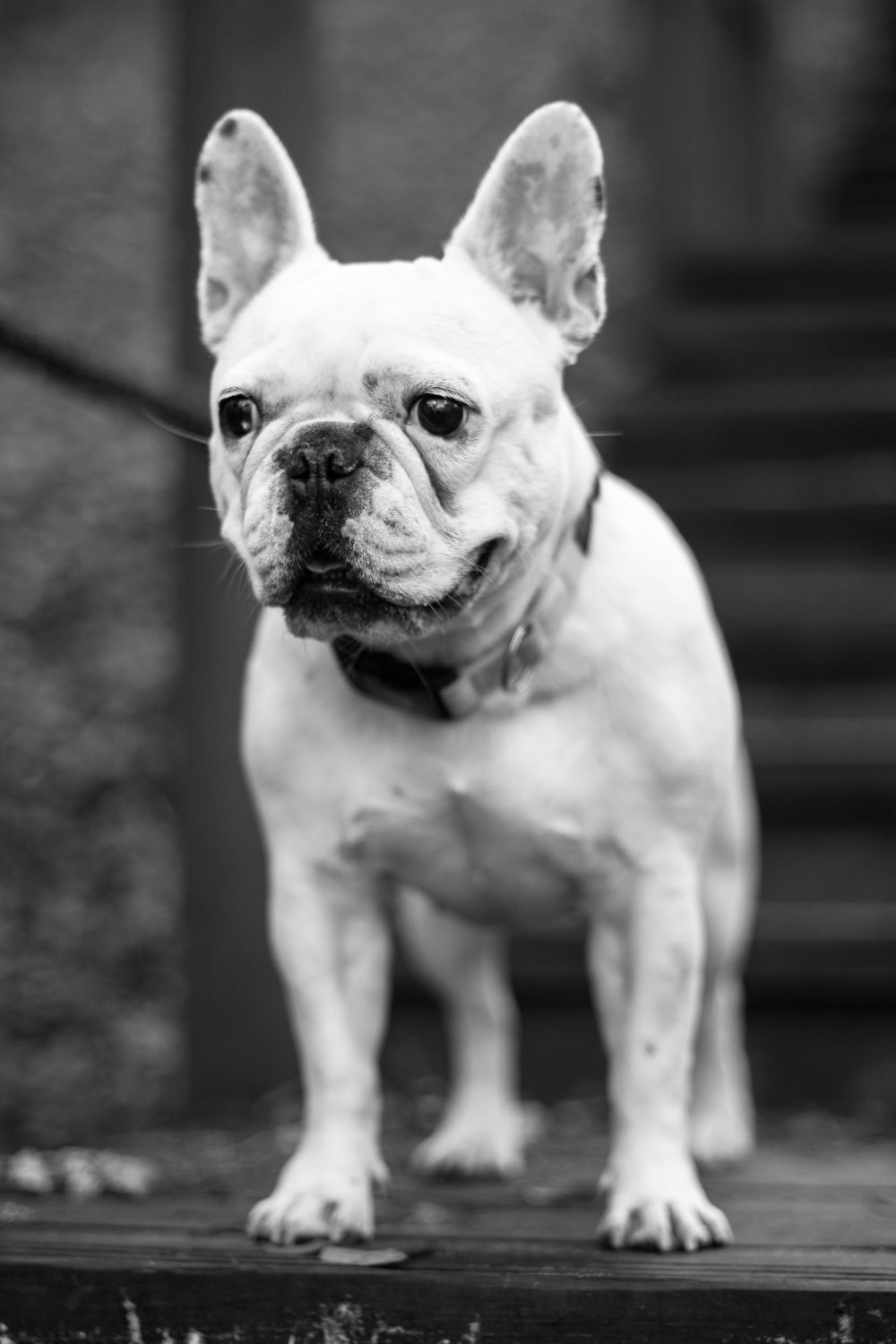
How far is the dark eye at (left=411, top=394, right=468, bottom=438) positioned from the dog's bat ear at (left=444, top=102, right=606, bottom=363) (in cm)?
23

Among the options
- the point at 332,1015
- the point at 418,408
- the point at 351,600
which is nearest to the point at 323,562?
the point at 351,600

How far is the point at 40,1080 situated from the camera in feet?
10.2

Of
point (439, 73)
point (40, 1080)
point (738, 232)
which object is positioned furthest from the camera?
point (738, 232)

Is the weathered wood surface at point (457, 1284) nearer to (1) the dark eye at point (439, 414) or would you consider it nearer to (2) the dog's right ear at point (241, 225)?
(1) the dark eye at point (439, 414)

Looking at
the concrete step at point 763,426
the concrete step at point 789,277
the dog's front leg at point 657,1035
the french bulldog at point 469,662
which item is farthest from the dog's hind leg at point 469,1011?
the concrete step at point 789,277

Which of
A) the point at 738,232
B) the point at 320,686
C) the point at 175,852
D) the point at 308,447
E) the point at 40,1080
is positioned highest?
the point at 738,232

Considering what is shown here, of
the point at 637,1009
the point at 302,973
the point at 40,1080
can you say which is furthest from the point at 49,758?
the point at 637,1009

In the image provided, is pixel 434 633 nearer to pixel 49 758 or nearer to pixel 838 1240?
pixel 838 1240

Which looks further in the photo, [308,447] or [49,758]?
[49,758]

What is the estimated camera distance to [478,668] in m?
1.90

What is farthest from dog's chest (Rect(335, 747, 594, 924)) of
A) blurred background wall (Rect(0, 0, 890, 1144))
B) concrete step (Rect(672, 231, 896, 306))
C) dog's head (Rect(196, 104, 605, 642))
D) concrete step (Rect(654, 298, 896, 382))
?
concrete step (Rect(672, 231, 896, 306))

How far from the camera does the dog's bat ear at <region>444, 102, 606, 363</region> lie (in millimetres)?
1838

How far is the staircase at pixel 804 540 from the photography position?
134 inches

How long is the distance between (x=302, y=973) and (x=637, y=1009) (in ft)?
1.28
